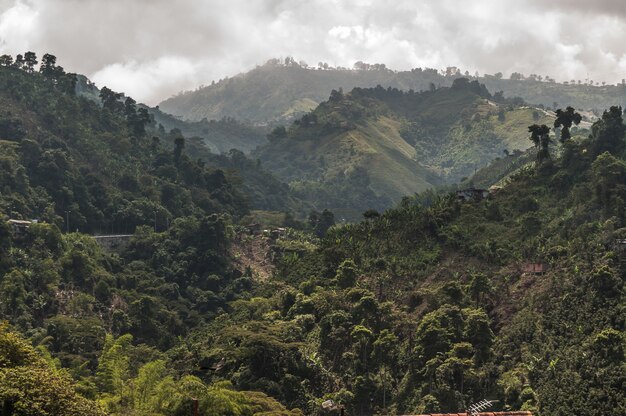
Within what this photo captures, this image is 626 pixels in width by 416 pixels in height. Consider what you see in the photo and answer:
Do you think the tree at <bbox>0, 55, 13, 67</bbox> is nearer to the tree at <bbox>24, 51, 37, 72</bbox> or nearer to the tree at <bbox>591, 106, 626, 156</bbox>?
the tree at <bbox>24, 51, 37, 72</bbox>

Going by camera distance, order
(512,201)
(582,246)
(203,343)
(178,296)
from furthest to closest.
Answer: (178,296)
(512,201)
(203,343)
(582,246)

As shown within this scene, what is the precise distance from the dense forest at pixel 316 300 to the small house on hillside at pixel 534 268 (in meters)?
0.19

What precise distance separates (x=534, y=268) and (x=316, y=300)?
18.7 m

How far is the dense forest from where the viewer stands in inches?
2306

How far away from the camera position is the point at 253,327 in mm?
71625

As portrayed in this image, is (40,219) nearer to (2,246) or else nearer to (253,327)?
(2,246)

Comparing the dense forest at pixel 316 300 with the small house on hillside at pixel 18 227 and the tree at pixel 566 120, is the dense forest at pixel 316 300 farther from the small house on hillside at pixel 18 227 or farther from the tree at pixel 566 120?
the small house on hillside at pixel 18 227

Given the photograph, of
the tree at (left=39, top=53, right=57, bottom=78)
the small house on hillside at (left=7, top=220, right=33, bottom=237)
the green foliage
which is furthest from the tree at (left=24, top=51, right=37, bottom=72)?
the green foliage

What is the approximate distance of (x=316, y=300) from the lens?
76375mm

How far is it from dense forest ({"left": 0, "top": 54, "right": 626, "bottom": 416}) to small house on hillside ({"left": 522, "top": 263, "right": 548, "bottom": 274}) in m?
0.19

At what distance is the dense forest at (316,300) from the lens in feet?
192

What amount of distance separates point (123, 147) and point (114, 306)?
Answer: 43257 mm

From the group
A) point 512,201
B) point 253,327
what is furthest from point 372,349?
point 512,201

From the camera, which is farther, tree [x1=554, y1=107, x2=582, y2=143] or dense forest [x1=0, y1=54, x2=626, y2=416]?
tree [x1=554, y1=107, x2=582, y2=143]
